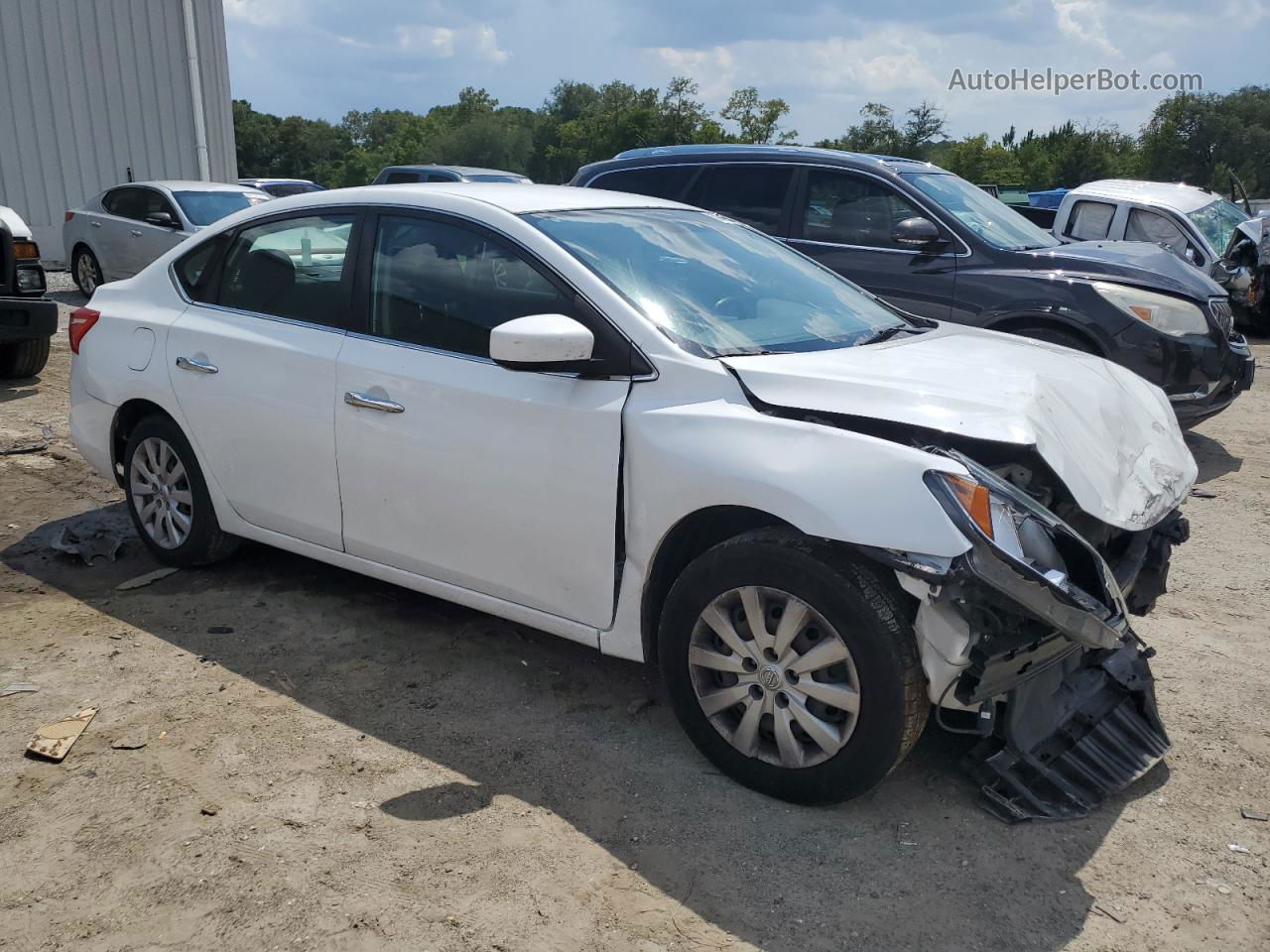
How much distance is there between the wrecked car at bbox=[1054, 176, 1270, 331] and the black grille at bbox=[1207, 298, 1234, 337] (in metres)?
3.59

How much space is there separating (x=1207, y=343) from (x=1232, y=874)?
16.1ft

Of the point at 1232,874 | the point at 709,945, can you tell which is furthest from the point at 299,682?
the point at 1232,874

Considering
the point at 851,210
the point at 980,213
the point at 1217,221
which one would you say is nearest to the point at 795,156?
the point at 851,210

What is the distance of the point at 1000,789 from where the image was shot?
3.22 meters

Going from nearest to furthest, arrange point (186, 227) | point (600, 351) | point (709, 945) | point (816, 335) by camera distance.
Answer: point (709, 945), point (600, 351), point (816, 335), point (186, 227)

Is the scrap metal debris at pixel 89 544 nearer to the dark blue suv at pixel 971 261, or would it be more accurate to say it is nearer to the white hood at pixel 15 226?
the white hood at pixel 15 226

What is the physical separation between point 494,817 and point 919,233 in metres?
5.38

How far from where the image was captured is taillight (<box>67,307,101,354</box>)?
5.05 m

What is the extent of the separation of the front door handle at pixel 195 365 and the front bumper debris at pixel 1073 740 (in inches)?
129

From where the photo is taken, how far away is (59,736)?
3.55 meters

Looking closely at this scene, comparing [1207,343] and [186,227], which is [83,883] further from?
[186,227]

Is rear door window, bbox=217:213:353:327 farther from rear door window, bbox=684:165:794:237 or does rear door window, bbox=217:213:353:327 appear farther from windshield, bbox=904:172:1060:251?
windshield, bbox=904:172:1060:251

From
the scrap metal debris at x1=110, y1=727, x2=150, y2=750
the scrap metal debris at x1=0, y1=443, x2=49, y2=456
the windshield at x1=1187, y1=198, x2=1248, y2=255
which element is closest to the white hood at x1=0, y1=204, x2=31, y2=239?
the scrap metal debris at x1=0, y1=443, x2=49, y2=456

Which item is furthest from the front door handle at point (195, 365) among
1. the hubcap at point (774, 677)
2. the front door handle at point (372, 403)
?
the hubcap at point (774, 677)
